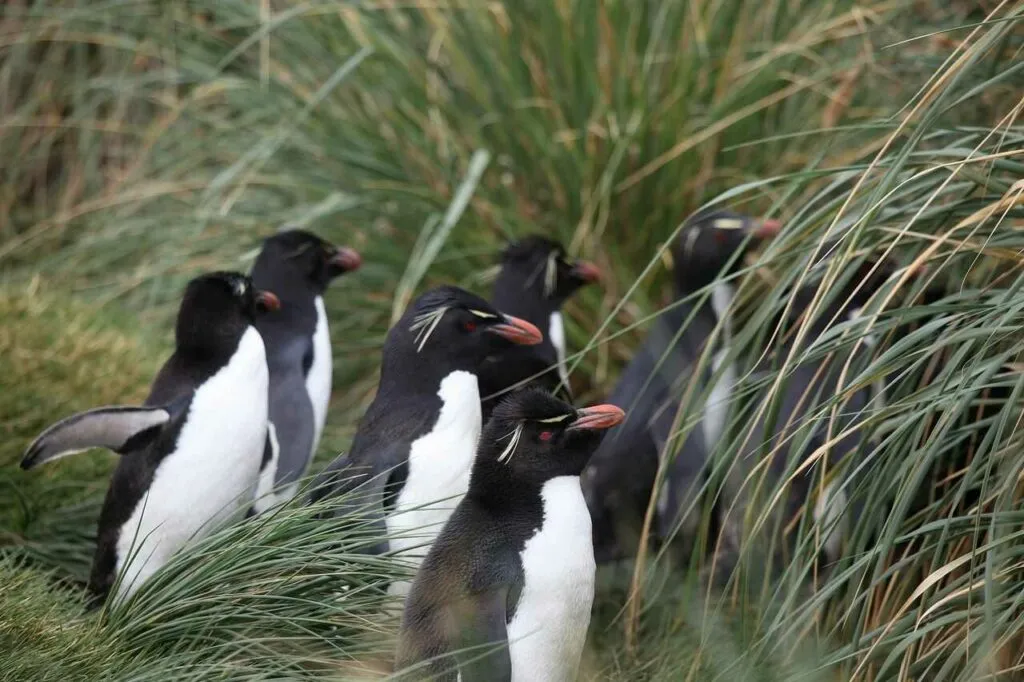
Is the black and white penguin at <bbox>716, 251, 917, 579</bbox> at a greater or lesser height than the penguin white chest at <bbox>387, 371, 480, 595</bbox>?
lesser

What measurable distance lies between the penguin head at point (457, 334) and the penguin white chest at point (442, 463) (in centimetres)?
6

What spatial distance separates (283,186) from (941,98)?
3.36 m

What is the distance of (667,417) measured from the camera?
168 inches

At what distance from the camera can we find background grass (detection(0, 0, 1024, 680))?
2887 millimetres

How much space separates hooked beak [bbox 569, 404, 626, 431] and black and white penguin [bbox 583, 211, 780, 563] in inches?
30.7

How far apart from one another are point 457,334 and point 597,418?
0.76 m

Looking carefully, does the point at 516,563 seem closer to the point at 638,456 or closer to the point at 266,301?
the point at 638,456

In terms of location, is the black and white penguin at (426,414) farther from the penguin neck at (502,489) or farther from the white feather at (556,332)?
the white feather at (556,332)

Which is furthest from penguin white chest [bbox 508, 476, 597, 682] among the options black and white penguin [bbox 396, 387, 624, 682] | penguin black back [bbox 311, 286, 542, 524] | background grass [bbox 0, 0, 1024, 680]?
penguin black back [bbox 311, 286, 542, 524]

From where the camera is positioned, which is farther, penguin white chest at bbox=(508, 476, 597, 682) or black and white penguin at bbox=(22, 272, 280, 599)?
black and white penguin at bbox=(22, 272, 280, 599)

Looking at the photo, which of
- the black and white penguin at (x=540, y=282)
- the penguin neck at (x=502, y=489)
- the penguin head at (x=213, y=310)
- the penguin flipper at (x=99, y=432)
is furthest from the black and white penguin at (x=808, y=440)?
the penguin flipper at (x=99, y=432)

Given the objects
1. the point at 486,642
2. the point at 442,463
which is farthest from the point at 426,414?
the point at 486,642

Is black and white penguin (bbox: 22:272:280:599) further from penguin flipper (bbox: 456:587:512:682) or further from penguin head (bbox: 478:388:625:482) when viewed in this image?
penguin flipper (bbox: 456:587:512:682)

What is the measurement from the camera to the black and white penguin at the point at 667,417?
4066mm
